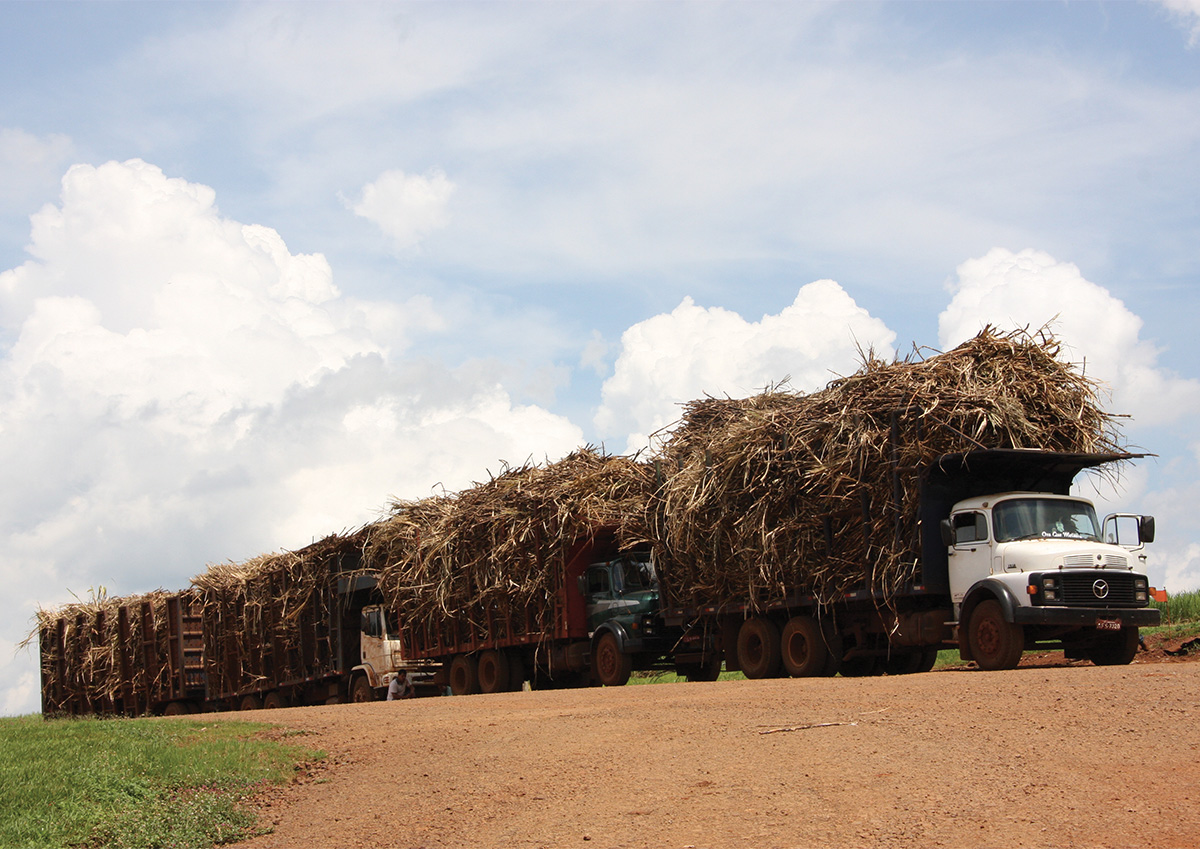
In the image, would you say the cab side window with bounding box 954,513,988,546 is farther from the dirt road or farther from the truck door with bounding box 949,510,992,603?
the dirt road

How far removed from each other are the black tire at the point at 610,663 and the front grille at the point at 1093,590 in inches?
297

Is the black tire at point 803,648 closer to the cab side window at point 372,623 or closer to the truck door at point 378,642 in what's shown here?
the truck door at point 378,642

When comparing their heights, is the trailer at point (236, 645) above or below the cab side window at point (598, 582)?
below

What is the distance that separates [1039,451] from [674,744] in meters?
8.01

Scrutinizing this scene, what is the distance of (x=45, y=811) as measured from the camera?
9539 millimetres

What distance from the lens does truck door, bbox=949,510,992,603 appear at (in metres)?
15.7

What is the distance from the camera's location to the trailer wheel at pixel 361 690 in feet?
80.5

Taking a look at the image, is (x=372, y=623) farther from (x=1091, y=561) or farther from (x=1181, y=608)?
(x=1181, y=608)

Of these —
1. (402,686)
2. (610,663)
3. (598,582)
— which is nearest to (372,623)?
(402,686)

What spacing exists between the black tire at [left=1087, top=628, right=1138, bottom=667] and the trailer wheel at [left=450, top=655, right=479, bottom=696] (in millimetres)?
11706

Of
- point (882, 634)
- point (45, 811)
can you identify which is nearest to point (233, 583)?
point (882, 634)

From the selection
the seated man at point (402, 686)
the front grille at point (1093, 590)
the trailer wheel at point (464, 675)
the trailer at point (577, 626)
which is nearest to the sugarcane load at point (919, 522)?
the front grille at point (1093, 590)

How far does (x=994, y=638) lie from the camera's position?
15.4m

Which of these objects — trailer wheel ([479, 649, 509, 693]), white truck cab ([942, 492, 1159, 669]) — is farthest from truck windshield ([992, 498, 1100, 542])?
trailer wheel ([479, 649, 509, 693])
